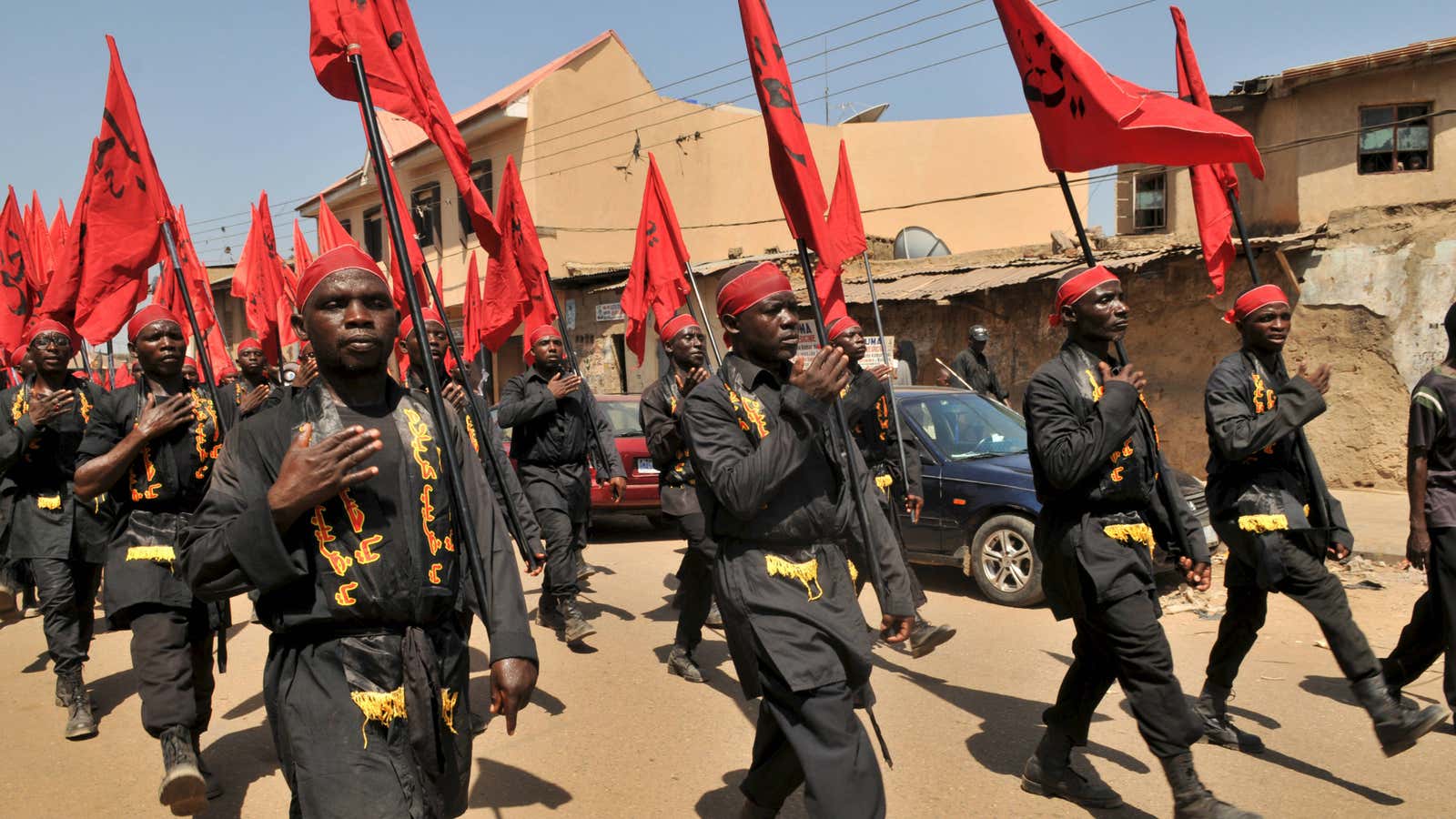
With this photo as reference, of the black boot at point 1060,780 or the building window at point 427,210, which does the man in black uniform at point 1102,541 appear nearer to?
the black boot at point 1060,780

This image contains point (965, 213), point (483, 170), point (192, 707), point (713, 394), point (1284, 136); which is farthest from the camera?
point (965, 213)

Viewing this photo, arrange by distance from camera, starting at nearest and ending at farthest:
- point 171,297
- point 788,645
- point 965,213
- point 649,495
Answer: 1. point 788,645
2. point 171,297
3. point 649,495
4. point 965,213

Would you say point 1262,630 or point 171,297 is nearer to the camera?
point 1262,630

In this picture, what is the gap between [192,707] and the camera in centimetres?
480

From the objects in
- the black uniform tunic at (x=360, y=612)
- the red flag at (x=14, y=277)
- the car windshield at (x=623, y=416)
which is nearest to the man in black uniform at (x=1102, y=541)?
the black uniform tunic at (x=360, y=612)

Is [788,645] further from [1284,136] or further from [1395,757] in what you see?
[1284,136]

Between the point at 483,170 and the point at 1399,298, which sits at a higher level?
the point at 483,170

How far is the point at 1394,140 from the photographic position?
584 inches

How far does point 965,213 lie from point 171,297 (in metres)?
25.5

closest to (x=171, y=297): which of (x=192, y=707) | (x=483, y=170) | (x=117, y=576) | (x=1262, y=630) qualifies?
(x=117, y=576)

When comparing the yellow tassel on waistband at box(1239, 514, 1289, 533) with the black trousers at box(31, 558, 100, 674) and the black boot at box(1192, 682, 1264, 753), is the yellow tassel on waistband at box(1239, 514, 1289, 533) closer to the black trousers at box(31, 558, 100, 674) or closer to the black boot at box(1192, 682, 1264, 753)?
the black boot at box(1192, 682, 1264, 753)

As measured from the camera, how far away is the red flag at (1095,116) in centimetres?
434

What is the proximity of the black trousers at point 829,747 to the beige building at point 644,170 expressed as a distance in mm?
22636

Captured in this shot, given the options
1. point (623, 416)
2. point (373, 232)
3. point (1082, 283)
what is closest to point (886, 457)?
point (1082, 283)
